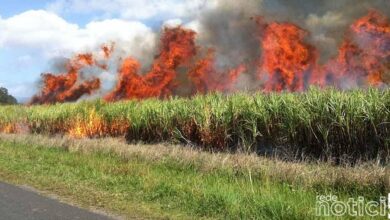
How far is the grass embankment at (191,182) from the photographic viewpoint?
8797 mm

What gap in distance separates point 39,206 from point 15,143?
14.8 meters

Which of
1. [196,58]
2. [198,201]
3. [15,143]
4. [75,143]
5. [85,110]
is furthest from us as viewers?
[196,58]

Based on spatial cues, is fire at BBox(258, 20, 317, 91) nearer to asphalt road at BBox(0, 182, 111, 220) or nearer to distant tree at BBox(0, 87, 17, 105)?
asphalt road at BBox(0, 182, 111, 220)

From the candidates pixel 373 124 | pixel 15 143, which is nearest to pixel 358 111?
pixel 373 124

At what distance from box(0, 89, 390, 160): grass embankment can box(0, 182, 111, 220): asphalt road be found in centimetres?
746

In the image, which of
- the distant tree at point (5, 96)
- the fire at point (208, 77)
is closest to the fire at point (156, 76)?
the fire at point (208, 77)

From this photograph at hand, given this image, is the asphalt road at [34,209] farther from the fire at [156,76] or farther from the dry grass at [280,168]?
the fire at [156,76]

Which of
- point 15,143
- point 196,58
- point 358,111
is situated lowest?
point 15,143

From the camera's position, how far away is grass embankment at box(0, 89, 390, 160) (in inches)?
531

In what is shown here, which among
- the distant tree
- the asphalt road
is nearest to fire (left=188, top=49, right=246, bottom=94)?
the asphalt road

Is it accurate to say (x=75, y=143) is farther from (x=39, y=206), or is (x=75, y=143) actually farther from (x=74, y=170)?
(x=39, y=206)

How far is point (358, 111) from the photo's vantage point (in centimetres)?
1353

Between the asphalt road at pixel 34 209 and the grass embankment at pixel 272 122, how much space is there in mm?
7457

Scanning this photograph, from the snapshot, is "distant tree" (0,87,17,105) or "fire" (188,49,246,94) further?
"distant tree" (0,87,17,105)
